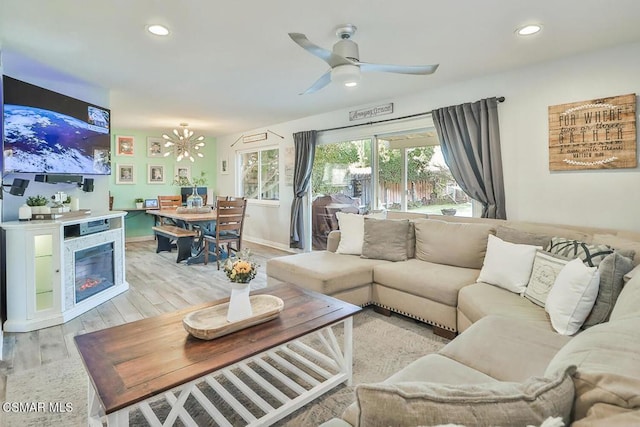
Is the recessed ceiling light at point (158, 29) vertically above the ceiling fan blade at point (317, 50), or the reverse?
the recessed ceiling light at point (158, 29)

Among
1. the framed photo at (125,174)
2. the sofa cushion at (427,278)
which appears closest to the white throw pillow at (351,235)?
the sofa cushion at (427,278)

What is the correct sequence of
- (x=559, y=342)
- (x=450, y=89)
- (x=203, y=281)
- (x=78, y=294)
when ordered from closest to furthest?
(x=559, y=342), (x=78, y=294), (x=450, y=89), (x=203, y=281)

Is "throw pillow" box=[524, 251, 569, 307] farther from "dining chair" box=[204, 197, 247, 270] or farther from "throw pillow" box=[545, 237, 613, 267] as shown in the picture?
"dining chair" box=[204, 197, 247, 270]

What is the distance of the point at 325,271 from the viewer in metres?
3.06

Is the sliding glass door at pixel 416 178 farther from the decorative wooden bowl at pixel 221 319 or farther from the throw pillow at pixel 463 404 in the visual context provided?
the throw pillow at pixel 463 404

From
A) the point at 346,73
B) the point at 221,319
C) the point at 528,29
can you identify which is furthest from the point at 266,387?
the point at 528,29

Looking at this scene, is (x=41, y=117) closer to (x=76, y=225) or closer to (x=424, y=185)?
(x=76, y=225)

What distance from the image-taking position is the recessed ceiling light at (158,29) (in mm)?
2504

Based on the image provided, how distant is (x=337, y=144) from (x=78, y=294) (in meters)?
3.88

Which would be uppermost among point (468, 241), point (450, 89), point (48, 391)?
point (450, 89)

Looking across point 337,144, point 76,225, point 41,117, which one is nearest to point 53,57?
point 41,117

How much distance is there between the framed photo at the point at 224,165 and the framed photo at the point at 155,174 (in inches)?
51.3

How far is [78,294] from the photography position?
3.28 meters

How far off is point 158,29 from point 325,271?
2327mm
